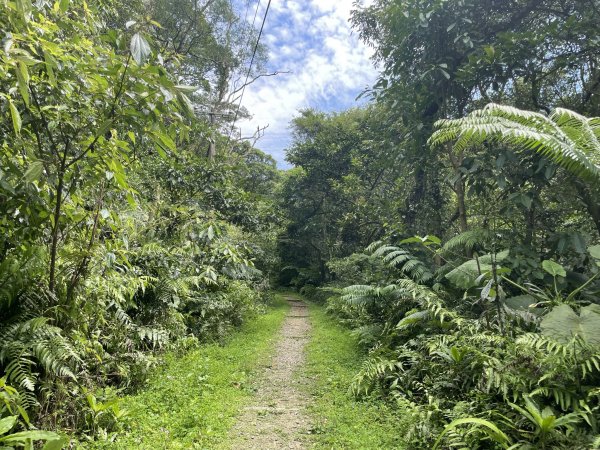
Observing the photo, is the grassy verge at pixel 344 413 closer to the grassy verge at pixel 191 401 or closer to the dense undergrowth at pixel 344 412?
the dense undergrowth at pixel 344 412

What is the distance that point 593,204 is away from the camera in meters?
4.84

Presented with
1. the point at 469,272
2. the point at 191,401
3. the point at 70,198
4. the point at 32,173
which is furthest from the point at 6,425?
the point at 469,272

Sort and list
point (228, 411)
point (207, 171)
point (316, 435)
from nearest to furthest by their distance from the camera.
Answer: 1. point (316, 435)
2. point (228, 411)
3. point (207, 171)

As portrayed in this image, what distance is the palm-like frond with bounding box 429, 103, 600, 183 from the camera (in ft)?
11.2

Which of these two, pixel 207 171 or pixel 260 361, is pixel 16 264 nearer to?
pixel 260 361

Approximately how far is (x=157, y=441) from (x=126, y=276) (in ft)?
5.92

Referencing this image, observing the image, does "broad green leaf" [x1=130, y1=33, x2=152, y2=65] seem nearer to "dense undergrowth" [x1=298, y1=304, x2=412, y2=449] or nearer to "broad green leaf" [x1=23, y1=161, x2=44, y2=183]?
"broad green leaf" [x1=23, y1=161, x2=44, y2=183]

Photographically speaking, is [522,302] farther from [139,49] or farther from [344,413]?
[139,49]

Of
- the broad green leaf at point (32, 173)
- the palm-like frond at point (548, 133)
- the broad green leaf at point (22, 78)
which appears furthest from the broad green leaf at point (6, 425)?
the palm-like frond at point (548, 133)

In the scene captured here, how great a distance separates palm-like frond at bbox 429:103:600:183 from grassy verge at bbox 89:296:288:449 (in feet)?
12.3

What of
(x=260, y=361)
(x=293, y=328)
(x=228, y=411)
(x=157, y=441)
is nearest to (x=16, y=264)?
(x=157, y=441)

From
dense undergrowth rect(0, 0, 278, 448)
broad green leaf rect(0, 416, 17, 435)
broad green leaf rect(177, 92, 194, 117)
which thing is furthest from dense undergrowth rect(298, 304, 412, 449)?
broad green leaf rect(177, 92, 194, 117)

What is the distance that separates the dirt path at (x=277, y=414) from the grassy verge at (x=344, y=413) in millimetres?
175

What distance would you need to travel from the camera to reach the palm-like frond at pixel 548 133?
3.43m
